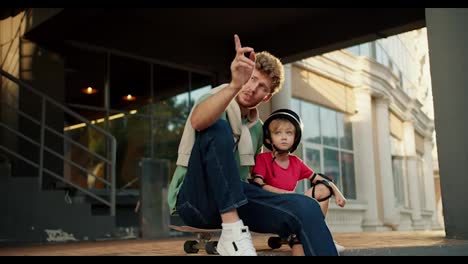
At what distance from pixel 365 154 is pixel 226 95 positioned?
13091 millimetres

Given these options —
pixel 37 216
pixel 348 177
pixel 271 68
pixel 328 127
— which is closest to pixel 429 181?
pixel 348 177

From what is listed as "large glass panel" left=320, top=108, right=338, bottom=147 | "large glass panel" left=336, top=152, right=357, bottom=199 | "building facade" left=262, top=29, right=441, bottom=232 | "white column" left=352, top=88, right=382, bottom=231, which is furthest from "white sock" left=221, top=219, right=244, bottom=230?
"white column" left=352, top=88, right=382, bottom=231

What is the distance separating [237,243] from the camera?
2.23m

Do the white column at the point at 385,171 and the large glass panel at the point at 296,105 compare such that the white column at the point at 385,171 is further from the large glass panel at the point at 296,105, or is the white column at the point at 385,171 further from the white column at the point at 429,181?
the white column at the point at 429,181

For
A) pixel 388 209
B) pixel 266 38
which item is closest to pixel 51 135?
pixel 266 38

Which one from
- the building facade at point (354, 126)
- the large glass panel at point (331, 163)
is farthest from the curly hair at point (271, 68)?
the large glass panel at point (331, 163)

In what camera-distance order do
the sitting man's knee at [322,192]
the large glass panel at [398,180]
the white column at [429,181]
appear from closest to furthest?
the sitting man's knee at [322,192] → the large glass panel at [398,180] → the white column at [429,181]

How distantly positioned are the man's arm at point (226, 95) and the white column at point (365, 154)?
42.1 ft

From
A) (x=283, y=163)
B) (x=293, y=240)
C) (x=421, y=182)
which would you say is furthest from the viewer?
(x=421, y=182)

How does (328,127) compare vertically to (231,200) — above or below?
above

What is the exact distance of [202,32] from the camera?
26.0 ft

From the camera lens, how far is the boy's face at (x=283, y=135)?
2.69m

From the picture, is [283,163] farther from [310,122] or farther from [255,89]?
[310,122]

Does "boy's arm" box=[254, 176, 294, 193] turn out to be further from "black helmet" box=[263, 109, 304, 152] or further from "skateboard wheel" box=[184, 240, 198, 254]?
"skateboard wheel" box=[184, 240, 198, 254]
